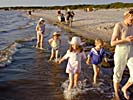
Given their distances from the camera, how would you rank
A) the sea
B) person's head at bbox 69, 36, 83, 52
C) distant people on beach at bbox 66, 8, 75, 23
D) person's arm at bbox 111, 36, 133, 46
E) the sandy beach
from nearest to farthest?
person's arm at bbox 111, 36, 133, 46
person's head at bbox 69, 36, 83, 52
the sea
the sandy beach
distant people on beach at bbox 66, 8, 75, 23

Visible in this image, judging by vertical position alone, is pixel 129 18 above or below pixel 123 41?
above

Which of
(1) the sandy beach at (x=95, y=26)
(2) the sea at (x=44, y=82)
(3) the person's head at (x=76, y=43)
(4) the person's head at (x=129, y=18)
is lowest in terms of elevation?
(1) the sandy beach at (x=95, y=26)

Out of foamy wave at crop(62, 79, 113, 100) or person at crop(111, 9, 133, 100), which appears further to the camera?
foamy wave at crop(62, 79, 113, 100)

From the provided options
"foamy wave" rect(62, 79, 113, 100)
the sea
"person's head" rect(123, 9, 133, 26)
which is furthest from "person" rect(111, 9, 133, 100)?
"foamy wave" rect(62, 79, 113, 100)

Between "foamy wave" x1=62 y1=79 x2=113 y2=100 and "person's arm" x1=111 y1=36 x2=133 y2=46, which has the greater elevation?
"person's arm" x1=111 y1=36 x2=133 y2=46

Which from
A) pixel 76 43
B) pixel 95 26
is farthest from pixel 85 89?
pixel 95 26

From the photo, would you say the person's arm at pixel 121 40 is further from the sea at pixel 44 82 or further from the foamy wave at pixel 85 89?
the foamy wave at pixel 85 89

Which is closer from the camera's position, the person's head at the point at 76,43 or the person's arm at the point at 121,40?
the person's arm at the point at 121,40

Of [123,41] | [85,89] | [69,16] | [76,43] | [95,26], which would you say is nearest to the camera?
[123,41]

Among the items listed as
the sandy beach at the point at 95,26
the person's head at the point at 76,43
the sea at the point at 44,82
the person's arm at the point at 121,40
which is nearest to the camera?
the person's arm at the point at 121,40

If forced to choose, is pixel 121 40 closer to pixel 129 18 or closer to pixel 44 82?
pixel 129 18

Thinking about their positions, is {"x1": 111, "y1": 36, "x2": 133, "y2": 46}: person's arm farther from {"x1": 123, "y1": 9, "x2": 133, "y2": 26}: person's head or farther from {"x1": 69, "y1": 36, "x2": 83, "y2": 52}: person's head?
{"x1": 69, "y1": 36, "x2": 83, "y2": 52}: person's head

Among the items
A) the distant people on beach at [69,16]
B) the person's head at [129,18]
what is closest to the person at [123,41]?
the person's head at [129,18]

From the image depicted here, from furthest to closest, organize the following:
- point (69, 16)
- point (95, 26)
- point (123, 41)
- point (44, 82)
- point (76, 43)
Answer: point (69, 16) < point (95, 26) < point (44, 82) < point (76, 43) < point (123, 41)
